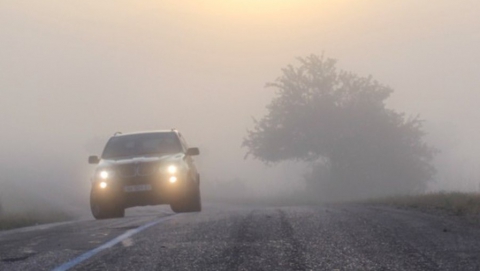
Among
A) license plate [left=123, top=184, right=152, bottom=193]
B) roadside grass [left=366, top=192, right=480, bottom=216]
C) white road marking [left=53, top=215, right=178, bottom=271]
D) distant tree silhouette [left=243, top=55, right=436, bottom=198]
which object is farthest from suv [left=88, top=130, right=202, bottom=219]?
distant tree silhouette [left=243, top=55, right=436, bottom=198]

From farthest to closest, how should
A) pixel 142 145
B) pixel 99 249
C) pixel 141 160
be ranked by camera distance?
pixel 142 145 → pixel 141 160 → pixel 99 249

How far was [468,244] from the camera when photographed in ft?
29.2

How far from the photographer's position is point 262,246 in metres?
8.80

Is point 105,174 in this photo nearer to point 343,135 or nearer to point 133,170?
point 133,170

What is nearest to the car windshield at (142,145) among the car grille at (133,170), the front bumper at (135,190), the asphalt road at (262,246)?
the car grille at (133,170)

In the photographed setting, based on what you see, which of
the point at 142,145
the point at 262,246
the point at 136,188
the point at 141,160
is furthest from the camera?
the point at 142,145

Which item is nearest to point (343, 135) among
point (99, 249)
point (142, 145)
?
point (142, 145)

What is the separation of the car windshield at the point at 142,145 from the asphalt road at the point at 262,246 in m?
6.22

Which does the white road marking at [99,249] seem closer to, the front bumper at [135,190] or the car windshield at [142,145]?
the front bumper at [135,190]

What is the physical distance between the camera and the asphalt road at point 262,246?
7.63 m

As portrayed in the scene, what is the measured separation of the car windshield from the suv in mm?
20

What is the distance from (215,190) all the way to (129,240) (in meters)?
65.5

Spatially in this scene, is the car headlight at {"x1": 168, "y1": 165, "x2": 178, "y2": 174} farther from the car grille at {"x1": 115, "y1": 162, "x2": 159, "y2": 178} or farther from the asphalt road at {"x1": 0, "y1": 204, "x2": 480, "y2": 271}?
the asphalt road at {"x1": 0, "y1": 204, "x2": 480, "y2": 271}

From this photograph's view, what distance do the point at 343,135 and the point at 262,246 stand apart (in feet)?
144
